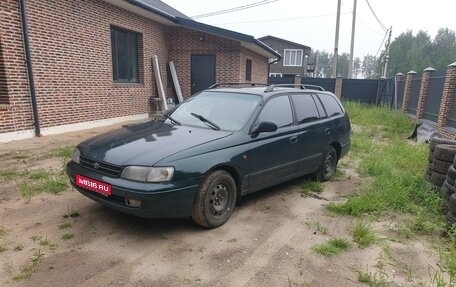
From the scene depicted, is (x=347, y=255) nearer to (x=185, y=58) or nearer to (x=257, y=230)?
(x=257, y=230)

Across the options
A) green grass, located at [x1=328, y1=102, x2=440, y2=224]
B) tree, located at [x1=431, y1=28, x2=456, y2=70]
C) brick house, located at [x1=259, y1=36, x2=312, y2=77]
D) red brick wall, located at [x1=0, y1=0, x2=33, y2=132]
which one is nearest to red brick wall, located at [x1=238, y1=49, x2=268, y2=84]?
green grass, located at [x1=328, y1=102, x2=440, y2=224]

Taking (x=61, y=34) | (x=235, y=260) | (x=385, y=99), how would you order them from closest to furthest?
(x=235, y=260) < (x=61, y=34) < (x=385, y=99)

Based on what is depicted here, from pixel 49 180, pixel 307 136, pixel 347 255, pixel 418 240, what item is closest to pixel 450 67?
pixel 307 136

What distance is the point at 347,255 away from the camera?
10.8ft

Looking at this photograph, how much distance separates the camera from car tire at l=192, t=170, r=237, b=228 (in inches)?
137

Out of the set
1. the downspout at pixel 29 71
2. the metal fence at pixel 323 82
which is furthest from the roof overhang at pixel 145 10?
the metal fence at pixel 323 82

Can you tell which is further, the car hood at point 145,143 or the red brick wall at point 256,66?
the red brick wall at point 256,66

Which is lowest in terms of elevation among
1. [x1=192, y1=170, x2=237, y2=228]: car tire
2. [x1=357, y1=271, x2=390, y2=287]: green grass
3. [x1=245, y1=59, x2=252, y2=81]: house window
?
[x1=357, y1=271, x2=390, y2=287]: green grass

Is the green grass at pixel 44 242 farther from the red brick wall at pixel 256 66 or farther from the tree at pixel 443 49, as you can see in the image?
the tree at pixel 443 49

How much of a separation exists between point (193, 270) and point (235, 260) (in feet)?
1.39

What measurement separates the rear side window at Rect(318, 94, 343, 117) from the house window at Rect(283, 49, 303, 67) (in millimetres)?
37373

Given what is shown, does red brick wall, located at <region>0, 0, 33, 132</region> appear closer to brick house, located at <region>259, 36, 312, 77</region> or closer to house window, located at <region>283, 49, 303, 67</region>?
brick house, located at <region>259, 36, 312, 77</region>

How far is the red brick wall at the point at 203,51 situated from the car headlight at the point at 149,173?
35.9ft

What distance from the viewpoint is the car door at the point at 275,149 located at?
410cm
